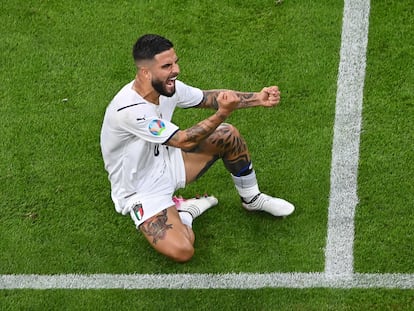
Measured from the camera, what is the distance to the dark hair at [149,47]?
6.30 metres

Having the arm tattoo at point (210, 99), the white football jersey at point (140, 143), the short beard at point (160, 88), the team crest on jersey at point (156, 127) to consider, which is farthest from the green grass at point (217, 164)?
the short beard at point (160, 88)

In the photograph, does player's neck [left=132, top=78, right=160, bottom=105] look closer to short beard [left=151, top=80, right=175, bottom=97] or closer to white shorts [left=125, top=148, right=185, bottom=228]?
short beard [left=151, top=80, right=175, bottom=97]

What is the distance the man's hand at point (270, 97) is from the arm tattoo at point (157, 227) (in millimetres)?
1014

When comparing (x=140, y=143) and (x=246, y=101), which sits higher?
(x=246, y=101)

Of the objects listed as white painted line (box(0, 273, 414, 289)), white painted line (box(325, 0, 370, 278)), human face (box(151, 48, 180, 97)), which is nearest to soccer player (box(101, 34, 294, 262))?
human face (box(151, 48, 180, 97))

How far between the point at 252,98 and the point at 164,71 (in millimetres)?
754

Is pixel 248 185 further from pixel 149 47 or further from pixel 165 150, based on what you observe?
pixel 149 47

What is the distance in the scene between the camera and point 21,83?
8219mm

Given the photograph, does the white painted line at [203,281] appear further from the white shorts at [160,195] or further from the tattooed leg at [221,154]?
the tattooed leg at [221,154]

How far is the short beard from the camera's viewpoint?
6398mm

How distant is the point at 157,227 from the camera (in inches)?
264

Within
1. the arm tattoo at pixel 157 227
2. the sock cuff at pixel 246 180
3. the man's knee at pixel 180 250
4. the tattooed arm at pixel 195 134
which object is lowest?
the man's knee at pixel 180 250

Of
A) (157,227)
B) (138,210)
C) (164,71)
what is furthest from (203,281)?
(164,71)

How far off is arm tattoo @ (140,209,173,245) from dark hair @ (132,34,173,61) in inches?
43.6
